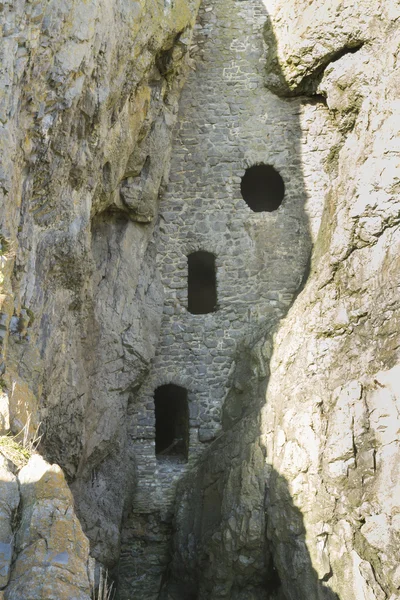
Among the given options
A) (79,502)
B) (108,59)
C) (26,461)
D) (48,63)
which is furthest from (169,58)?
(26,461)

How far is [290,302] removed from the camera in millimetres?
14180

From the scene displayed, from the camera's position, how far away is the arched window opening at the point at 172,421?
14.2 metres

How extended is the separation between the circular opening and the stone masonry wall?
0.81 meters

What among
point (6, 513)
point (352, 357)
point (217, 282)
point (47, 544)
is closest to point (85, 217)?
point (217, 282)

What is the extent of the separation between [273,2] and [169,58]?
3543 mm

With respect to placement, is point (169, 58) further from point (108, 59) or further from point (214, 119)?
point (108, 59)

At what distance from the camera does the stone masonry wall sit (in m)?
13.5

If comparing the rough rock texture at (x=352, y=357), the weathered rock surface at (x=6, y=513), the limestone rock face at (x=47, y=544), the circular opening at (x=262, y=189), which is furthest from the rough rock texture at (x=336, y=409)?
the weathered rock surface at (x=6, y=513)

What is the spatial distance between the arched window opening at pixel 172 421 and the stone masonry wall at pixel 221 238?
0.51 metres

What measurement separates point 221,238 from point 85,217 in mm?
4194

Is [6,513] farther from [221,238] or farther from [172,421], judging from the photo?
[172,421]

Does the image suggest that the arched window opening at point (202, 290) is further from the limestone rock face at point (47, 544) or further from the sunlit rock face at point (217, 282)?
the limestone rock face at point (47, 544)

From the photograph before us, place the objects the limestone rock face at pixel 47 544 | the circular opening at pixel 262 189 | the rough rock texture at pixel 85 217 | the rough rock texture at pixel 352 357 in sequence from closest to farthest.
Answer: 1. the limestone rock face at pixel 47 544
2. the rough rock texture at pixel 85 217
3. the rough rock texture at pixel 352 357
4. the circular opening at pixel 262 189

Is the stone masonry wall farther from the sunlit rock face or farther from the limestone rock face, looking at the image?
the limestone rock face
